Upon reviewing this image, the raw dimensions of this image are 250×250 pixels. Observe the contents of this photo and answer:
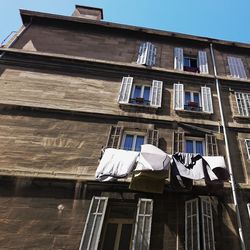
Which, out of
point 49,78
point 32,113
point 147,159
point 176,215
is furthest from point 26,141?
point 176,215

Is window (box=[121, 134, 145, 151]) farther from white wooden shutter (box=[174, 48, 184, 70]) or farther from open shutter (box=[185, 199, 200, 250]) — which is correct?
white wooden shutter (box=[174, 48, 184, 70])

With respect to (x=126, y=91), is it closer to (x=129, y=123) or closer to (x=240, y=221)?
(x=129, y=123)

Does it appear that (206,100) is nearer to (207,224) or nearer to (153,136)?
(153,136)

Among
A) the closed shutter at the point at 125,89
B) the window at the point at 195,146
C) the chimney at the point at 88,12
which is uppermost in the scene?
the chimney at the point at 88,12

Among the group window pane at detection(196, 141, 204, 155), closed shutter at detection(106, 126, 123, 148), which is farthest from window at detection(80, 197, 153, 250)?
window pane at detection(196, 141, 204, 155)

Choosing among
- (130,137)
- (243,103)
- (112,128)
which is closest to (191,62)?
(243,103)

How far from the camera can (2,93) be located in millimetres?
8594

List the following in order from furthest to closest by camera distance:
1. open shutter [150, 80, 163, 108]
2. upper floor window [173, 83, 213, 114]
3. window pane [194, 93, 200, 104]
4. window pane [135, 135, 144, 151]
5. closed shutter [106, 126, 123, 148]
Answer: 1. window pane [194, 93, 200, 104]
2. upper floor window [173, 83, 213, 114]
3. open shutter [150, 80, 163, 108]
4. window pane [135, 135, 144, 151]
5. closed shutter [106, 126, 123, 148]

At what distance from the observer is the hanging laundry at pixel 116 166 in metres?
5.71

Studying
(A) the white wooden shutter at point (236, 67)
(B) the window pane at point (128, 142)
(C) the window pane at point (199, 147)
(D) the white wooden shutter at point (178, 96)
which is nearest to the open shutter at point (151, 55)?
(D) the white wooden shutter at point (178, 96)

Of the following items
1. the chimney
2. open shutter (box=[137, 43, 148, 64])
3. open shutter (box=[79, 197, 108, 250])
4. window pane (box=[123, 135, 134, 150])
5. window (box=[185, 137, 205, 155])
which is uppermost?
the chimney

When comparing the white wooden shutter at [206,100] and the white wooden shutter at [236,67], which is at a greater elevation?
the white wooden shutter at [236,67]

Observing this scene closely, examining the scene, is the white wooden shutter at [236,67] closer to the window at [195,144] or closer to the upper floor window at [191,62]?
the upper floor window at [191,62]

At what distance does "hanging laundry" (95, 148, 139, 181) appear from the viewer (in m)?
5.71
